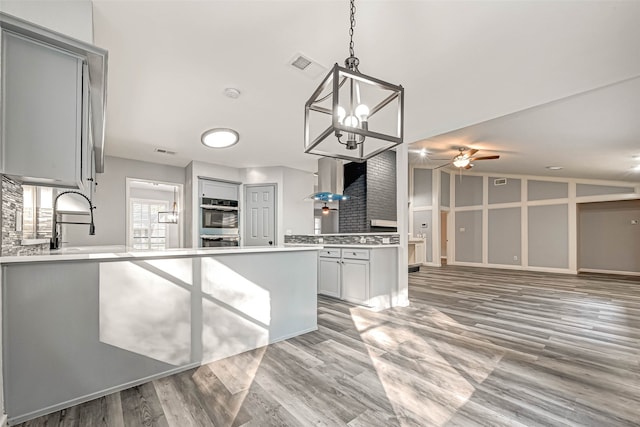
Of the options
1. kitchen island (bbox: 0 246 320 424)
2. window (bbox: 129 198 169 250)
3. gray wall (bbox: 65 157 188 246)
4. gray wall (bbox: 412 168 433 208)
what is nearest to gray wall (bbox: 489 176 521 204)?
gray wall (bbox: 412 168 433 208)

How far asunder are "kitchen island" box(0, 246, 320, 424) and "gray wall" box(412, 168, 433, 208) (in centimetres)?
802

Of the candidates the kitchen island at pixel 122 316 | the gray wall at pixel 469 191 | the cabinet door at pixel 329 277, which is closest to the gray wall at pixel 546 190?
the gray wall at pixel 469 191

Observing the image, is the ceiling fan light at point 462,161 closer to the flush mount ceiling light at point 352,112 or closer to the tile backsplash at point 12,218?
the flush mount ceiling light at point 352,112

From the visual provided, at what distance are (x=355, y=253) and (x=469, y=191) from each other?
725cm

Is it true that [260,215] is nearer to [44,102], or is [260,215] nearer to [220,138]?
[220,138]

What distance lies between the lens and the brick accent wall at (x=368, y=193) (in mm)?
5496

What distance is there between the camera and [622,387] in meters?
2.02

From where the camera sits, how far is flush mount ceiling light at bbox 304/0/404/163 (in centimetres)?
148

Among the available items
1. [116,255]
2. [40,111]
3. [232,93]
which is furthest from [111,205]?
[40,111]

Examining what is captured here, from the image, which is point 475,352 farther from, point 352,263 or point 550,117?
point 550,117

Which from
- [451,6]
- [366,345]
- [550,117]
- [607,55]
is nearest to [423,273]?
[550,117]

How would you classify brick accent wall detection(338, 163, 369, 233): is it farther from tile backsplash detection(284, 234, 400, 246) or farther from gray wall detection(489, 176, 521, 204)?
gray wall detection(489, 176, 521, 204)

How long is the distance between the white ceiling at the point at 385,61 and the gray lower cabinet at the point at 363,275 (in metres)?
1.85

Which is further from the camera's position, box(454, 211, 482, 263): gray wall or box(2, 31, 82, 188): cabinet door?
box(454, 211, 482, 263): gray wall
